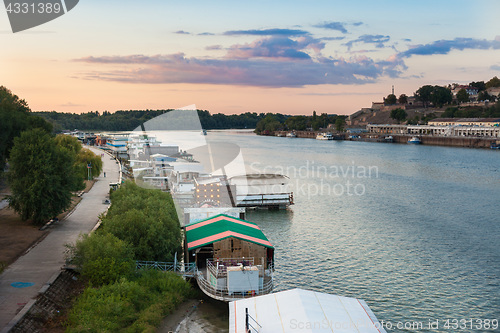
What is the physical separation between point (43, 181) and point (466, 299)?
947 inches

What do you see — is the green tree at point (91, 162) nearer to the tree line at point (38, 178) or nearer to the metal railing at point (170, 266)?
the tree line at point (38, 178)

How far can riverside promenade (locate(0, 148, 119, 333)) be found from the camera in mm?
16875

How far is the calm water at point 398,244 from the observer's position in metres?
21.0

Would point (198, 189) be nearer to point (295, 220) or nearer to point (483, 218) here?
point (295, 220)

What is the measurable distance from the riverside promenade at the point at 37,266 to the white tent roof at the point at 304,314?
7.52 meters

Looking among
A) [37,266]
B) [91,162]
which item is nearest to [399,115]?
[91,162]

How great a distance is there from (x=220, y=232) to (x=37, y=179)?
45.0 feet

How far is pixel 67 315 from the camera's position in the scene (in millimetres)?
17562

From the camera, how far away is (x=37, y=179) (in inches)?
1168

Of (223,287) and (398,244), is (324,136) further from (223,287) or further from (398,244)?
(223,287)

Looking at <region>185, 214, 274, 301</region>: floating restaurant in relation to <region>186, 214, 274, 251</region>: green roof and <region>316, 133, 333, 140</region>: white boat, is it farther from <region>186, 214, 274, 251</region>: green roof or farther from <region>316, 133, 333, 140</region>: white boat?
<region>316, 133, 333, 140</region>: white boat

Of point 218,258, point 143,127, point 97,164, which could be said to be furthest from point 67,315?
point 143,127

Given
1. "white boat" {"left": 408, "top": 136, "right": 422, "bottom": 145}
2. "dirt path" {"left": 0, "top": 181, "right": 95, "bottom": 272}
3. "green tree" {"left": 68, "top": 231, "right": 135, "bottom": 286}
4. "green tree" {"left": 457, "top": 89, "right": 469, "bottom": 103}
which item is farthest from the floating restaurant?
"green tree" {"left": 457, "top": 89, "right": 469, "bottom": 103}

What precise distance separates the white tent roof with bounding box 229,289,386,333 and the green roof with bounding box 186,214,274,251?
572cm
